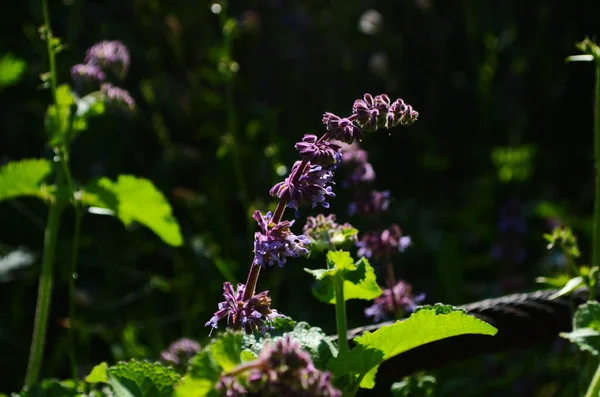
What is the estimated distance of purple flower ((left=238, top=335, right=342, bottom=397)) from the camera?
691 millimetres

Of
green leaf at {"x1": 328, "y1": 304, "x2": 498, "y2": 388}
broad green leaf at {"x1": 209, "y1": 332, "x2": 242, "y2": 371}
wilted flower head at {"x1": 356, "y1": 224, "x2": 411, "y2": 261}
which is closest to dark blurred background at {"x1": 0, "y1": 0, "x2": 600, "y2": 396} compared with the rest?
wilted flower head at {"x1": 356, "y1": 224, "x2": 411, "y2": 261}

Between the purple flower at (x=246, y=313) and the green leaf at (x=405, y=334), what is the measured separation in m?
0.09

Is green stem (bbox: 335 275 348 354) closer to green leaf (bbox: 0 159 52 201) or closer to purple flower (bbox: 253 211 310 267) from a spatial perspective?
purple flower (bbox: 253 211 310 267)

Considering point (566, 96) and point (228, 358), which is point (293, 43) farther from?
point (228, 358)

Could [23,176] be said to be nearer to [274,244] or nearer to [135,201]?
[135,201]

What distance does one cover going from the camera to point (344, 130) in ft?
3.00

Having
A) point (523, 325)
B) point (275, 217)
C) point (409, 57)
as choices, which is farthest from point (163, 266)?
point (275, 217)

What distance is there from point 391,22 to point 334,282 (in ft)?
7.46

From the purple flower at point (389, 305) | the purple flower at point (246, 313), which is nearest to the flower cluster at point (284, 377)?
the purple flower at point (246, 313)

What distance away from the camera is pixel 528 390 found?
80.0 inches

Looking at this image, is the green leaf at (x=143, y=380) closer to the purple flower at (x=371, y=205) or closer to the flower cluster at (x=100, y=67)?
the purple flower at (x=371, y=205)

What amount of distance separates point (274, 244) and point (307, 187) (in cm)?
7

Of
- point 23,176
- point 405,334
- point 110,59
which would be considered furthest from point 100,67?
point 405,334

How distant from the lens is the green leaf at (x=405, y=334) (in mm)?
891
